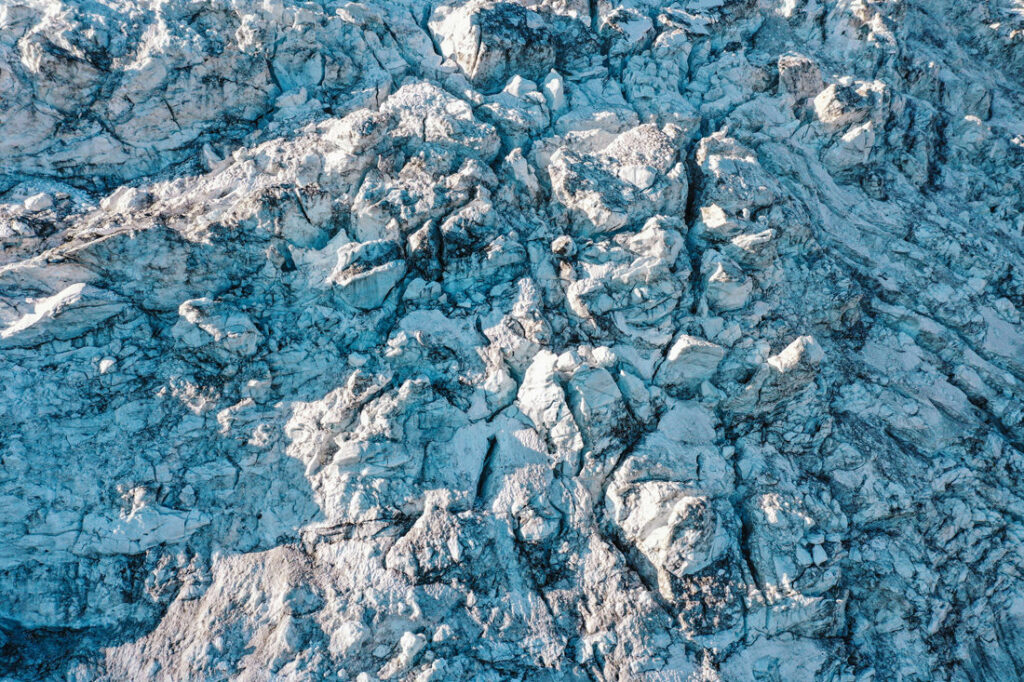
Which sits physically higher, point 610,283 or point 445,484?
point 610,283

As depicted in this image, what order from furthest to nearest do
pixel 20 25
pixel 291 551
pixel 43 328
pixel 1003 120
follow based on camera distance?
pixel 1003 120, pixel 20 25, pixel 43 328, pixel 291 551

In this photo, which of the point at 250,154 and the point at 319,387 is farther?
the point at 250,154

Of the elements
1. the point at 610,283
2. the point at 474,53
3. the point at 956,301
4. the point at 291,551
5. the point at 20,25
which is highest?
the point at 20,25

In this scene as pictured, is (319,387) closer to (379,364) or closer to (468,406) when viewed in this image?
(379,364)

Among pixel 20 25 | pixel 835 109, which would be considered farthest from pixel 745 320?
pixel 20 25

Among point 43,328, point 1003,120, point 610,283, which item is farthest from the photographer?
point 1003,120

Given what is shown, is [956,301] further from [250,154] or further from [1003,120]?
[250,154]
